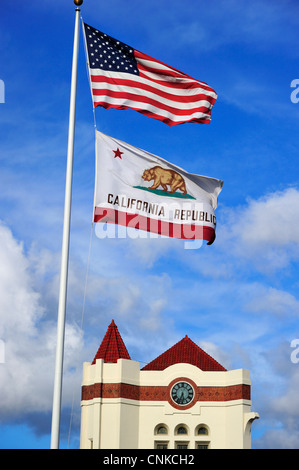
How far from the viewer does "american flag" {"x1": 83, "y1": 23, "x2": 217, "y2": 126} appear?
1819 cm

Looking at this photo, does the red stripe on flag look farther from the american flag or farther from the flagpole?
the american flag

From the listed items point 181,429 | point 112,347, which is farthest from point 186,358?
point 112,347

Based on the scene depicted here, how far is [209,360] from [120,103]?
30206 millimetres

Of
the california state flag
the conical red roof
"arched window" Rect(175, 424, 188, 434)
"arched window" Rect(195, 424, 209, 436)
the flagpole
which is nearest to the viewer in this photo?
the flagpole

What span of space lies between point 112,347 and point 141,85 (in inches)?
1161

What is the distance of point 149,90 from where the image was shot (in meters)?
19.1

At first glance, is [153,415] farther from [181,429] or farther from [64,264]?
[64,264]

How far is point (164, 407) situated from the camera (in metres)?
43.2

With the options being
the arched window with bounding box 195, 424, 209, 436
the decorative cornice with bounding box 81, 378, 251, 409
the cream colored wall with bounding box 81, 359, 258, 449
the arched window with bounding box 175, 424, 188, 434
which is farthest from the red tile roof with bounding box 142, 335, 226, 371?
the arched window with bounding box 175, 424, 188, 434

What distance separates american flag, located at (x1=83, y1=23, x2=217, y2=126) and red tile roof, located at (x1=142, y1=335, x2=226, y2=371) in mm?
28335
